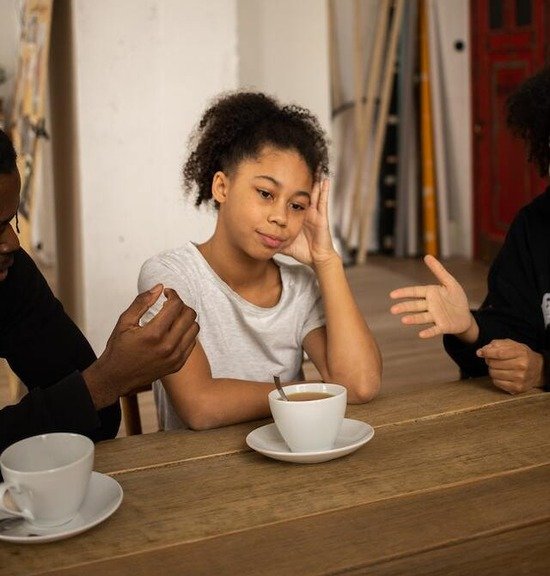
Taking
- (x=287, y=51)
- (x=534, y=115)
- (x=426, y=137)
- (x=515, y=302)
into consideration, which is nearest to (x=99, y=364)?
(x=515, y=302)

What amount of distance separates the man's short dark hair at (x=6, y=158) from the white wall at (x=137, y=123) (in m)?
2.21

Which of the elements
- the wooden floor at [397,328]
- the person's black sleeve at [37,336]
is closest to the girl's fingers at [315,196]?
the person's black sleeve at [37,336]

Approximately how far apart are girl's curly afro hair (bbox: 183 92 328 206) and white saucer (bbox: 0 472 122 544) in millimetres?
852

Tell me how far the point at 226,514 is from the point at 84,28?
2822 millimetres

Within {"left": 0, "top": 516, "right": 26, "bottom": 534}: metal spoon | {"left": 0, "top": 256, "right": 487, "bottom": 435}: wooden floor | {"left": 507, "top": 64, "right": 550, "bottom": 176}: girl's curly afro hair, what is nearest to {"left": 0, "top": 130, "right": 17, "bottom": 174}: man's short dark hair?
{"left": 0, "top": 516, "right": 26, "bottom": 534}: metal spoon

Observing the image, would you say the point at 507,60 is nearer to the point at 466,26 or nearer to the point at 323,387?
the point at 466,26

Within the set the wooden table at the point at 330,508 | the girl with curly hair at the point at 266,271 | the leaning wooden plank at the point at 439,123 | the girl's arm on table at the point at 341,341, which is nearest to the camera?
the wooden table at the point at 330,508

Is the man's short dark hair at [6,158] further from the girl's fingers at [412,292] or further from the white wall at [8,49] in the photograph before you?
the white wall at [8,49]

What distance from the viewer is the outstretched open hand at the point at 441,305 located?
153 cm

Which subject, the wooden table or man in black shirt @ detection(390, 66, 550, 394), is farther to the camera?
man in black shirt @ detection(390, 66, 550, 394)

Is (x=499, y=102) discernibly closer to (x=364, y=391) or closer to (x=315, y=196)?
(x=315, y=196)

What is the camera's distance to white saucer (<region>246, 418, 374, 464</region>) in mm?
1166

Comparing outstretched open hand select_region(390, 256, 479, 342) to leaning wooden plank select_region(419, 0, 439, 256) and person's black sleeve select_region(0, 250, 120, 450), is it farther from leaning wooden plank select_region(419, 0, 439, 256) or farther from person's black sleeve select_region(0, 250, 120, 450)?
leaning wooden plank select_region(419, 0, 439, 256)

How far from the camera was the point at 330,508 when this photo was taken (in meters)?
1.05
